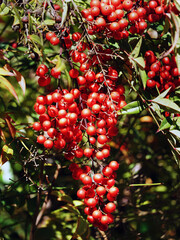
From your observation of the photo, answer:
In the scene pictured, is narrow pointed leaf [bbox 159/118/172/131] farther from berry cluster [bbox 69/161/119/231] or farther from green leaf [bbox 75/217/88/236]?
green leaf [bbox 75/217/88/236]

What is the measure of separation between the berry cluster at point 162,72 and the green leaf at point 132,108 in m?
0.06

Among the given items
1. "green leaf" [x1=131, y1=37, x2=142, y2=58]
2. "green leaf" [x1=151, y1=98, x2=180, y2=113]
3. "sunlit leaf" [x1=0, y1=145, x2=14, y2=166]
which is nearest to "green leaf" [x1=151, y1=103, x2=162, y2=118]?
"green leaf" [x1=151, y1=98, x2=180, y2=113]

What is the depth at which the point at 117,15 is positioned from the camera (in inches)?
29.6

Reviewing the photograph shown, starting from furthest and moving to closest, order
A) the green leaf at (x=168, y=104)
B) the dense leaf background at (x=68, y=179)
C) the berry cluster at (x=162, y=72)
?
the dense leaf background at (x=68, y=179) → the berry cluster at (x=162, y=72) → the green leaf at (x=168, y=104)

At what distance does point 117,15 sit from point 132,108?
0.74 ft

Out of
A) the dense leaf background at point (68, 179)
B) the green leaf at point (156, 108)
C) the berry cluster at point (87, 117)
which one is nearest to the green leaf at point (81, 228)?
the dense leaf background at point (68, 179)

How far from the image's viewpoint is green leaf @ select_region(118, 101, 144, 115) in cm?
77

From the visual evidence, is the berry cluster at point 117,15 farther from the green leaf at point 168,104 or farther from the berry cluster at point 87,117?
the green leaf at point 168,104

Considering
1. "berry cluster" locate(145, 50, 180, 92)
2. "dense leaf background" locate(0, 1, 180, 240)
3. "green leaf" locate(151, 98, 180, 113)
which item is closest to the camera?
"green leaf" locate(151, 98, 180, 113)

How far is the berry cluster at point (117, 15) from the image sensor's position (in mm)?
742

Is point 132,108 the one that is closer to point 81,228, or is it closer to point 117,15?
point 117,15

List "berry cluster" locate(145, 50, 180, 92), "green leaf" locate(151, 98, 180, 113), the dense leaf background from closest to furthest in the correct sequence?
A: "green leaf" locate(151, 98, 180, 113) → "berry cluster" locate(145, 50, 180, 92) → the dense leaf background

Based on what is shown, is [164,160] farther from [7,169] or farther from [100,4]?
[100,4]

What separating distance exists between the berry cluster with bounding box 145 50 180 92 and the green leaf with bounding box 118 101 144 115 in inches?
2.4
